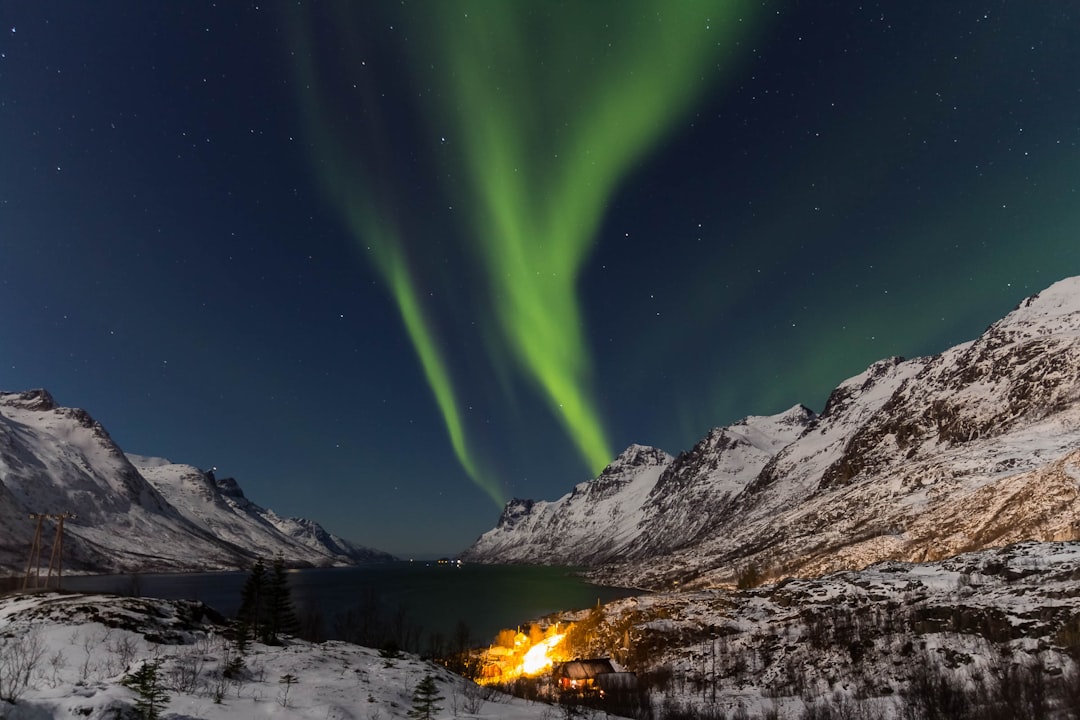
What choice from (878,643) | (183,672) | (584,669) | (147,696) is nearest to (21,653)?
(183,672)

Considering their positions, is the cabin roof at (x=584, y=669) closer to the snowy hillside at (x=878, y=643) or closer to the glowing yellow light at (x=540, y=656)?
the snowy hillside at (x=878, y=643)

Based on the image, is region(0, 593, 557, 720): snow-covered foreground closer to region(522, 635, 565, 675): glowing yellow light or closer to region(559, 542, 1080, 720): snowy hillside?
region(559, 542, 1080, 720): snowy hillside

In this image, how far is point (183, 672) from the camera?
613 inches

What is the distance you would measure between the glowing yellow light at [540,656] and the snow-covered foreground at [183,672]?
54.3 metres

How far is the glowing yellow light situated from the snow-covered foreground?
178ft

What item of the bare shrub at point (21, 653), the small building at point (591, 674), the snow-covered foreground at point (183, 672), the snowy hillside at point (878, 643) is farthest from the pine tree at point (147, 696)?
the small building at point (591, 674)

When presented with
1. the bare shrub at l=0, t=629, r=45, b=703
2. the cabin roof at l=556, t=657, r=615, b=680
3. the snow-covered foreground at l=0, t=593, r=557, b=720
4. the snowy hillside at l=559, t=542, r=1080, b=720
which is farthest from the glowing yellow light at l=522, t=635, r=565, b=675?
the bare shrub at l=0, t=629, r=45, b=703

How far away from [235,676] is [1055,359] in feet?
716

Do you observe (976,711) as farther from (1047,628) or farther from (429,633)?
(429,633)

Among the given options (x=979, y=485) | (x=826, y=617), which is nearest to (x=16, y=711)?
(x=826, y=617)

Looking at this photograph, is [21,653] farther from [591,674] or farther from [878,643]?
[878,643]

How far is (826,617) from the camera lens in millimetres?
52812

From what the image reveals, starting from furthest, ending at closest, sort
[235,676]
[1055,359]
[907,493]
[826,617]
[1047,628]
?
[1055,359] < [907,493] < [826,617] < [1047,628] < [235,676]

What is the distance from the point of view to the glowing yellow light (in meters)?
71.1
